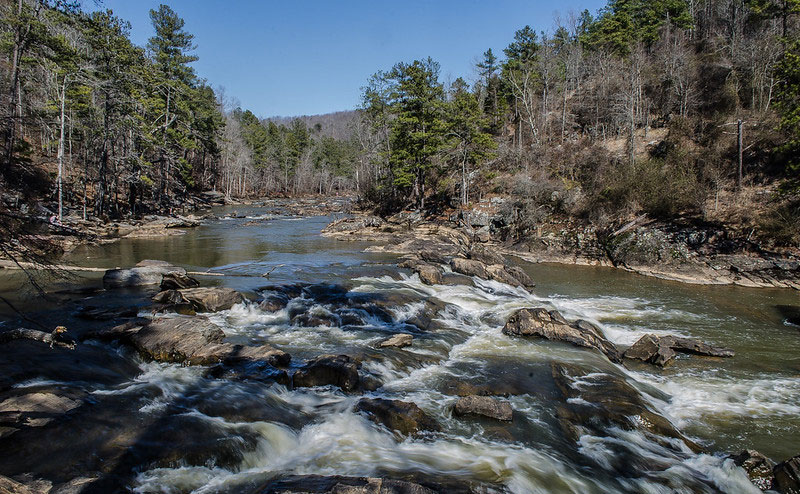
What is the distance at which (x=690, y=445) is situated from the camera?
6.58m

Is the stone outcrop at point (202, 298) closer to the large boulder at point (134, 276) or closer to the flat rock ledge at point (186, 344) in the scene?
the large boulder at point (134, 276)

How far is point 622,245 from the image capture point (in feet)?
73.3

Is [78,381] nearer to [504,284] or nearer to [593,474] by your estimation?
[593,474]

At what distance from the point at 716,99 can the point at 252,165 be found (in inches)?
2741

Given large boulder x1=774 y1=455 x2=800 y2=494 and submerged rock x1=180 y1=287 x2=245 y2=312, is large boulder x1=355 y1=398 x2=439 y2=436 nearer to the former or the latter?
large boulder x1=774 y1=455 x2=800 y2=494

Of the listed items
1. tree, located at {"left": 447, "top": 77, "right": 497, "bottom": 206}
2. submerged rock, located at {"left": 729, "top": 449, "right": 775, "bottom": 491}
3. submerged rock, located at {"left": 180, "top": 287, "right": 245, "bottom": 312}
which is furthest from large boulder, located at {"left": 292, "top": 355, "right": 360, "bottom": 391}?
tree, located at {"left": 447, "top": 77, "right": 497, "bottom": 206}

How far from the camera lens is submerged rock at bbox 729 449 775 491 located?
5566 millimetres

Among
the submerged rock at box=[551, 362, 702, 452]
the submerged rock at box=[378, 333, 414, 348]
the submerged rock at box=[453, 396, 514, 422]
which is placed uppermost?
the submerged rock at box=[378, 333, 414, 348]

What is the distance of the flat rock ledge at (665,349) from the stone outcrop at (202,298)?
1116 cm

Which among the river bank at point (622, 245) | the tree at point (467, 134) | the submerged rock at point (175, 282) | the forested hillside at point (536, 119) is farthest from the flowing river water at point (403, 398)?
the tree at point (467, 134)

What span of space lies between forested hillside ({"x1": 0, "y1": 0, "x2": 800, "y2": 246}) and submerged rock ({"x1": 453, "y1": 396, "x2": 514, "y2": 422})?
1076 centimetres

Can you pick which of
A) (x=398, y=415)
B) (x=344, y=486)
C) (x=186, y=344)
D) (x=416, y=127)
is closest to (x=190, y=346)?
(x=186, y=344)

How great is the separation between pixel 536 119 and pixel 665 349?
4085cm

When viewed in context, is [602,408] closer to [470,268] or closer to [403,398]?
[403,398]
